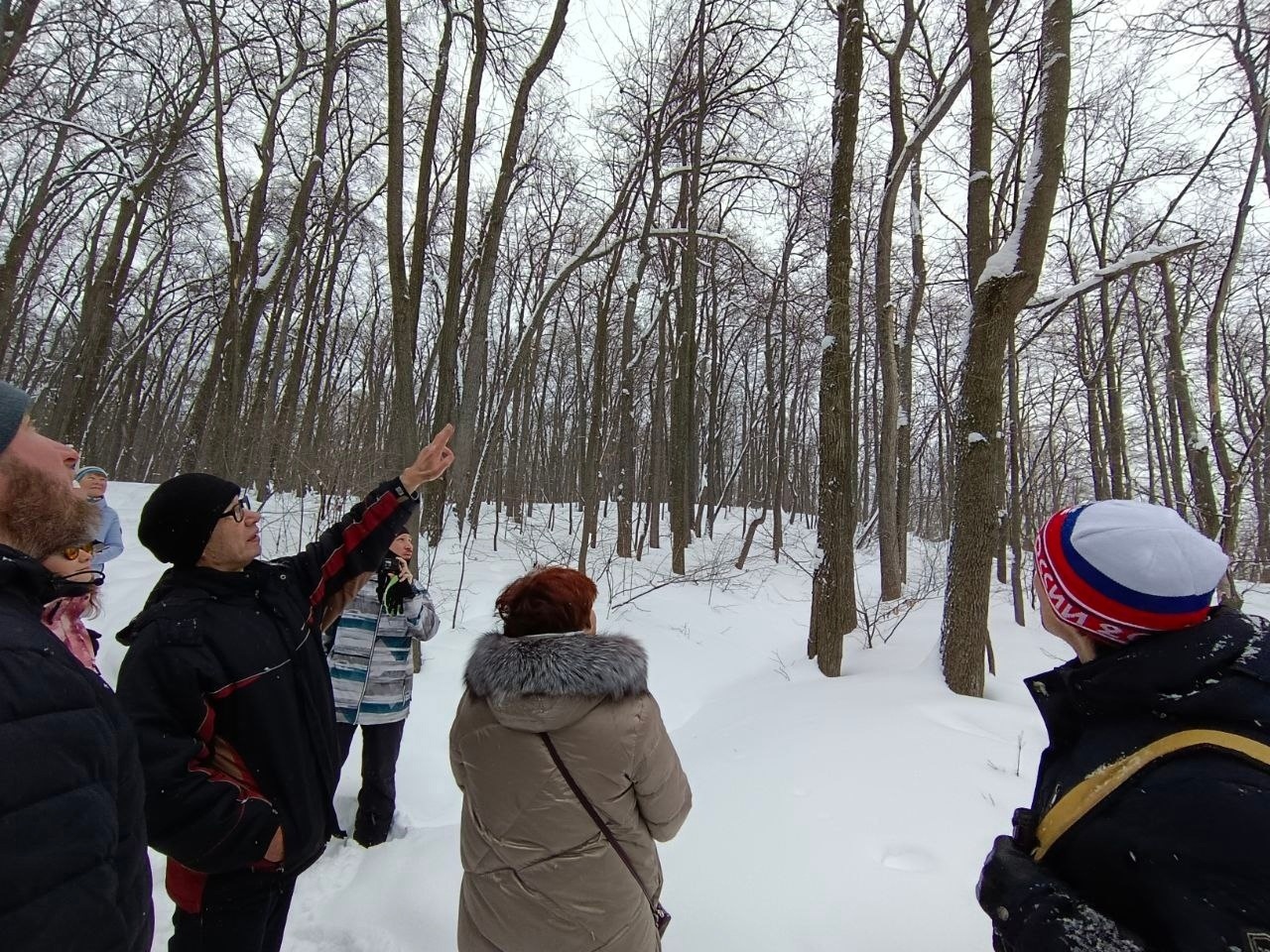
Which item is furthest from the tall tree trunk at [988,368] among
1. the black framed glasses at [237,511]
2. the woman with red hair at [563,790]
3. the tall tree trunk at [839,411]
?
the black framed glasses at [237,511]

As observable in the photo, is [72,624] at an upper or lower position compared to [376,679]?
upper

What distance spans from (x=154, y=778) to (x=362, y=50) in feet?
41.9

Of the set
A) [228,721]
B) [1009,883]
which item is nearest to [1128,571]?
[1009,883]

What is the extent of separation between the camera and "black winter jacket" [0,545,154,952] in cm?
73

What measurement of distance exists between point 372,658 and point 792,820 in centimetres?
236

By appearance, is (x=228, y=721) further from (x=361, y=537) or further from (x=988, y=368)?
(x=988, y=368)

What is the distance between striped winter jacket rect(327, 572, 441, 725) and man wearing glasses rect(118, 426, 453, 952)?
1.36 meters

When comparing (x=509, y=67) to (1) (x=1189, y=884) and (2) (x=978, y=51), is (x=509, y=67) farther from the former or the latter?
(1) (x=1189, y=884)

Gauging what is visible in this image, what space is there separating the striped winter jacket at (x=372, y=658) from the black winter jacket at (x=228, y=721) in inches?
53.9

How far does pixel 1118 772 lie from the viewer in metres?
1.01

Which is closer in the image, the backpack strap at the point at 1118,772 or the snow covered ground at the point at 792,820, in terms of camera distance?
the backpack strap at the point at 1118,772

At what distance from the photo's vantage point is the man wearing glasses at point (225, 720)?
4.98 feet

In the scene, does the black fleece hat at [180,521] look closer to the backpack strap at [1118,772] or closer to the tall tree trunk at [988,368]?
the backpack strap at [1118,772]

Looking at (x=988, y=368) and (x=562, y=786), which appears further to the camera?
(x=988, y=368)
